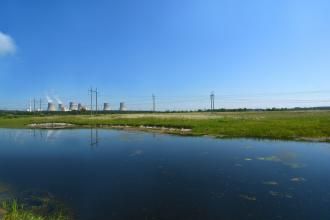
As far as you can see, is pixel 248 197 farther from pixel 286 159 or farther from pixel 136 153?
pixel 136 153

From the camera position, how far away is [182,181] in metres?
12.7

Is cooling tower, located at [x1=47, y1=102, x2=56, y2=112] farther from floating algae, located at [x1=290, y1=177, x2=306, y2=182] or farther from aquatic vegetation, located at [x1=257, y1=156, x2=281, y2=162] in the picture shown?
floating algae, located at [x1=290, y1=177, x2=306, y2=182]

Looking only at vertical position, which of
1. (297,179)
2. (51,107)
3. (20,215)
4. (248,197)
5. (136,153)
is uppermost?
(51,107)

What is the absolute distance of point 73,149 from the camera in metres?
22.8

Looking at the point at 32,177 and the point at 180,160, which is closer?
the point at 32,177

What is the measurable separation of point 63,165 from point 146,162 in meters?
4.27

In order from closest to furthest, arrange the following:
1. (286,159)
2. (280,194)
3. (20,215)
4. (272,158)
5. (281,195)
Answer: (20,215), (281,195), (280,194), (286,159), (272,158)

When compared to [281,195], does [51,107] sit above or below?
above

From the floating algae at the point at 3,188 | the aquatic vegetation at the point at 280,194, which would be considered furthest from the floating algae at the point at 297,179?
the floating algae at the point at 3,188

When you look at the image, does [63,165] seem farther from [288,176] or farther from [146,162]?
[288,176]

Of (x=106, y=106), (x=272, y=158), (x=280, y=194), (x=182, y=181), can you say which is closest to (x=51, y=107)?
(x=106, y=106)

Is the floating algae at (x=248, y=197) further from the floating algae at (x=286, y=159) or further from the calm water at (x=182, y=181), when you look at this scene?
the floating algae at (x=286, y=159)

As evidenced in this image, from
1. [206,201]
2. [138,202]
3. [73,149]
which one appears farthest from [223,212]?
[73,149]

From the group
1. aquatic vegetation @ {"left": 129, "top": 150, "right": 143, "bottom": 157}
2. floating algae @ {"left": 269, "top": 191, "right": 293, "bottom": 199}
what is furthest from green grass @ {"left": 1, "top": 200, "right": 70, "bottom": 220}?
aquatic vegetation @ {"left": 129, "top": 150, "right": 143, "bottom": 157}
